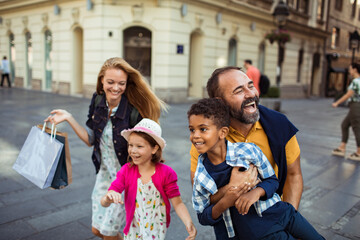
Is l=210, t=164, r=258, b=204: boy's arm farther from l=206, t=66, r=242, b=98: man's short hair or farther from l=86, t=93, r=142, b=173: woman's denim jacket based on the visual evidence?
l=86, t=93, r=142, b=173: woman's denim jacket

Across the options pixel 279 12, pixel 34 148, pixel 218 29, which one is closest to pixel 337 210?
pixel 34 148

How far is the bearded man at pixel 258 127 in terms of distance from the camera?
6.53 ft

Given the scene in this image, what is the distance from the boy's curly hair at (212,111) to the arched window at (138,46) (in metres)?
13.2

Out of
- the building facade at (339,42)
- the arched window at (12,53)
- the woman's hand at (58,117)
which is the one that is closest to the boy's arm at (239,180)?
the woman's hand at (58,117)

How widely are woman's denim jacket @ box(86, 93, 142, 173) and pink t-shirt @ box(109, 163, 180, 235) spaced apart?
0.36 meters

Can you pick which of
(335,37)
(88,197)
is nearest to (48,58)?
(88,197)

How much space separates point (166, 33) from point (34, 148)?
1224 cm

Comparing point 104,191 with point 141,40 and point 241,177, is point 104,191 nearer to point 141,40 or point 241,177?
point 241,177

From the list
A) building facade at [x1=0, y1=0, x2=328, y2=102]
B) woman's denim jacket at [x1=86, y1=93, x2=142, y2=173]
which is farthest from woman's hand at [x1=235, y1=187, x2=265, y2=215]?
building facade at [x1=0, y1=0, x2=328, y2=102]

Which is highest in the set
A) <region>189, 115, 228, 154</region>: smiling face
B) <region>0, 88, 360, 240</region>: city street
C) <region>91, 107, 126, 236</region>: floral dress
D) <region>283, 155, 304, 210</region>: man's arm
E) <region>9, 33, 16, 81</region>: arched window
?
<region>9, 33, 16, 81</region>: arched window

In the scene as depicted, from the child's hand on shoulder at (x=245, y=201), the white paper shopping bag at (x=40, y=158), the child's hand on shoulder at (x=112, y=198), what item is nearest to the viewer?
the child's hand on shoulder at (x=245, y=201)

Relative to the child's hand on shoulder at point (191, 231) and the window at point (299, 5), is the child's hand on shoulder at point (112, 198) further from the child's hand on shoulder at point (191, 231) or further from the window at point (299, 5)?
the window at point (299, 5)

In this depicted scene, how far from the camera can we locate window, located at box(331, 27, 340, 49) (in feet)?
94.8

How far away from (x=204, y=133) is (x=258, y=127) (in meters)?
0.48
